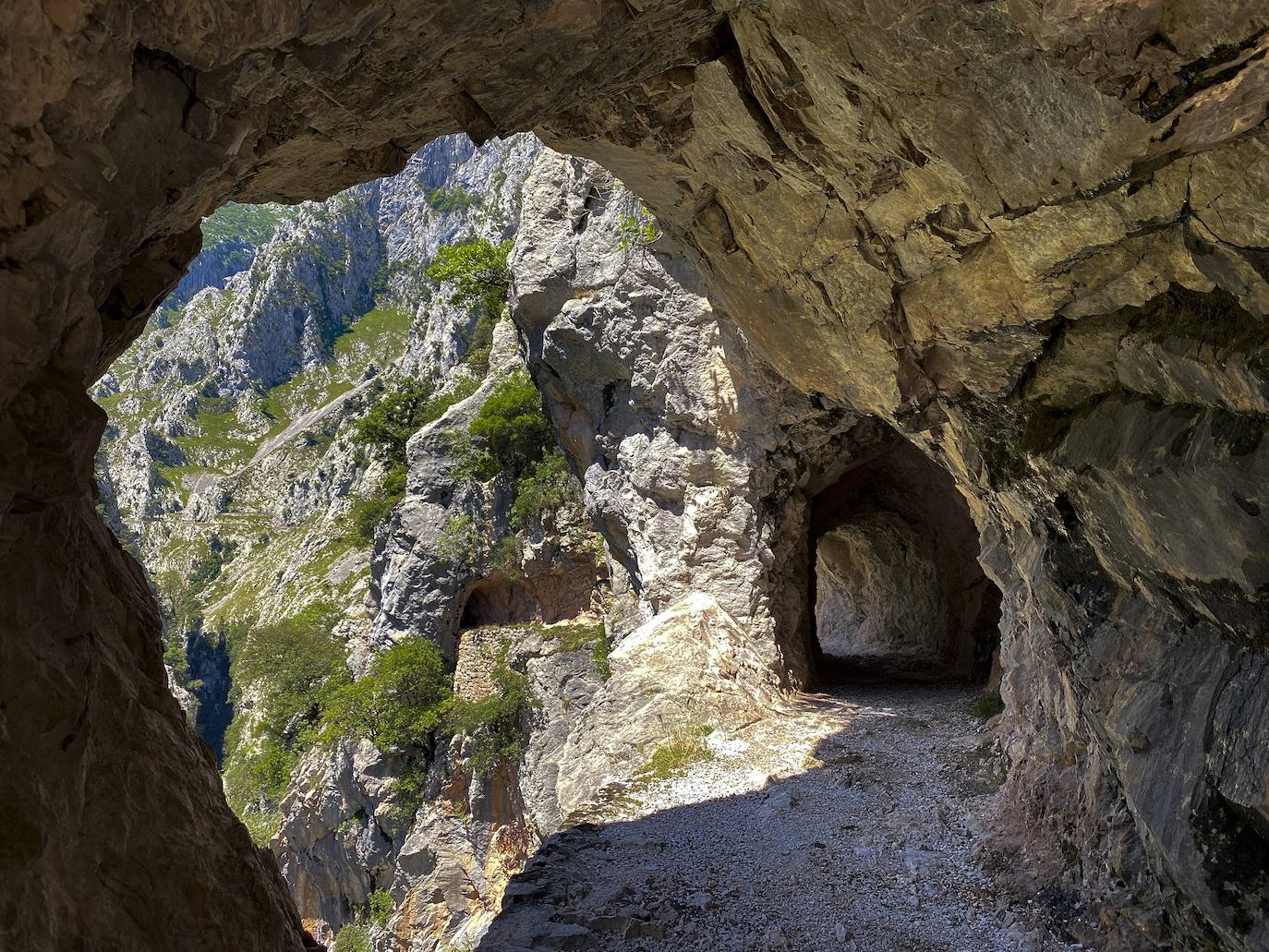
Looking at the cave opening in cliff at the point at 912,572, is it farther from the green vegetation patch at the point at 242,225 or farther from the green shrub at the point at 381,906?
the green vegetation patch at the point at 242,225

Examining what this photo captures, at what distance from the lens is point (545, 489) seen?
2305 cm

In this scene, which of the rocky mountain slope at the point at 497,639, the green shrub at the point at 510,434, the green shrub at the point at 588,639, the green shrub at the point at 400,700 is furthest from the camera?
the green shrub at the point at 510,434

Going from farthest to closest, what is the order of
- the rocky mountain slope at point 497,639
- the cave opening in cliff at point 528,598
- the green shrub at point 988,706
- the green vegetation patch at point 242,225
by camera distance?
the green vegetation patch at point 242,225
the cave opening in cliff at point 528,598
the rocky mountain slope at point 497,639
the green shrub at point 988,706

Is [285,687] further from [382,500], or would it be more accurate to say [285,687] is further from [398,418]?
[398,418]

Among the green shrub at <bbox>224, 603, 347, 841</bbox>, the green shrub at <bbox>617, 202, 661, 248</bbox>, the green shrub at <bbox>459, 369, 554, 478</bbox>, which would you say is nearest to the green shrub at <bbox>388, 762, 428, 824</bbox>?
the green shrub at <bbox>224, 603, 347, 841</bbox>

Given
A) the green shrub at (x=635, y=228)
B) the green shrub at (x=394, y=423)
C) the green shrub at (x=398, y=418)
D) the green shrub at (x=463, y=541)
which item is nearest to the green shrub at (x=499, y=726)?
the green shrub at (x=463, y=541)

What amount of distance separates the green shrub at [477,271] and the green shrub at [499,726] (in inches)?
564

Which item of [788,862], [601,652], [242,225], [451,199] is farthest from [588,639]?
[242,225]

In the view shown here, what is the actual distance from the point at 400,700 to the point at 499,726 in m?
4.17

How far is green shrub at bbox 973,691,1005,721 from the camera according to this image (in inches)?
492

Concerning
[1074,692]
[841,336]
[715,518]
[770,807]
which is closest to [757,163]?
[841,336]

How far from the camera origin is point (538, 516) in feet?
76.4

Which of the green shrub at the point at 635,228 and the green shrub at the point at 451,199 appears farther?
the green shrub at the point at 451,199

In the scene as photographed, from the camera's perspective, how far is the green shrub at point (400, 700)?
22.7 meters
